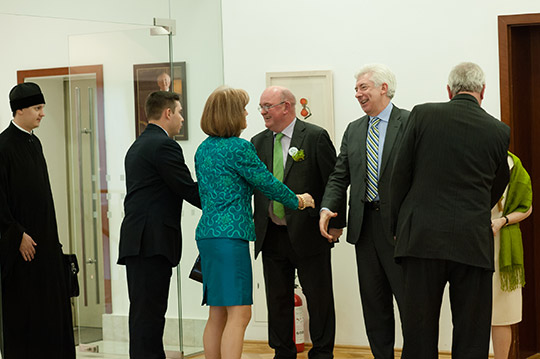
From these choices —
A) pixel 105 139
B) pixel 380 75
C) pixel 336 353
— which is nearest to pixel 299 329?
pixel 336 353

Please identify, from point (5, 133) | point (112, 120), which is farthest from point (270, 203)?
point (5, 133)

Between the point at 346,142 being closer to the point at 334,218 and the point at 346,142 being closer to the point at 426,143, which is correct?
the point at 334,218

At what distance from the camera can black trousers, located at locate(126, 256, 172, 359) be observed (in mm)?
4164

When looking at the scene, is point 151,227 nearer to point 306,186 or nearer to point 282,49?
point 306,186

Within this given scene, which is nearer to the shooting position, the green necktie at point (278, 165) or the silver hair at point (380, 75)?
the silver hair at point (380, 75)

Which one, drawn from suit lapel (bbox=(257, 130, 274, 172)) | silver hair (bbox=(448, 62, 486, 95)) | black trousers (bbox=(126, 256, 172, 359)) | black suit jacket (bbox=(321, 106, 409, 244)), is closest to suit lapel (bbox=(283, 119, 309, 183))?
suit lapel (bbox=(257, 130, 274, 172))

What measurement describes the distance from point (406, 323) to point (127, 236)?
155 cm

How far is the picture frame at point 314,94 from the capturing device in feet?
17.8

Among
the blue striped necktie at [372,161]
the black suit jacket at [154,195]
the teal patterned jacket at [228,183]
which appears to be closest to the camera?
the teal patterned jacket at [228,183]

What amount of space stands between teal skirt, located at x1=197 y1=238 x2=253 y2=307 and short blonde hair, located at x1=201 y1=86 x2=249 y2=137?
545mm

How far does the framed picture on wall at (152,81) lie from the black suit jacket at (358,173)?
1353 millimetres

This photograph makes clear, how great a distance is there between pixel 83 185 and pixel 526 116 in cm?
285

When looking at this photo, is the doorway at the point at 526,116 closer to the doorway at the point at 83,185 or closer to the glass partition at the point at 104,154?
the glass partition at the point at 104,154

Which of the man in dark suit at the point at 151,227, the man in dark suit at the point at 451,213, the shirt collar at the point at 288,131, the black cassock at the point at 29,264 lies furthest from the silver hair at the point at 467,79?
the black cassock at the point at 29,264
